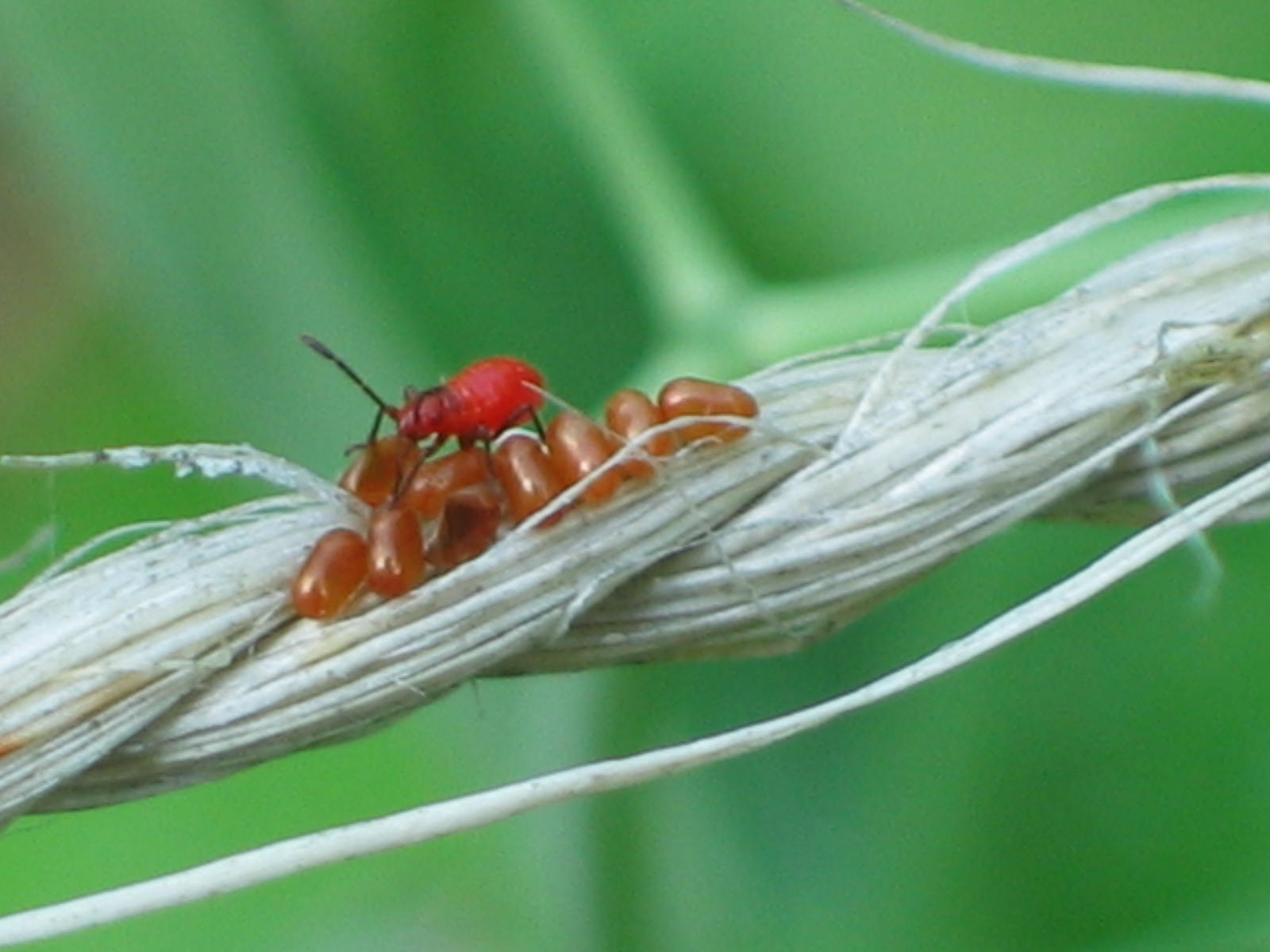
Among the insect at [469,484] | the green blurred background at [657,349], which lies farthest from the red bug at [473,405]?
the green blurred background at [657,349]

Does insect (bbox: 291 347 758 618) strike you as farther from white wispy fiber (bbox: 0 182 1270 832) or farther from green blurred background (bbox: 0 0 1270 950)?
green blurred background (bbox: 0 0 1270 950)

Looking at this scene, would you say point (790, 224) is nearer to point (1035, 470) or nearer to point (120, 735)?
point (1035, 470)

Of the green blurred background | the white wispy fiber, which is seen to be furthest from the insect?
the green blurred background

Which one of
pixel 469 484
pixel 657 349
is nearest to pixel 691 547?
pixel 469 484

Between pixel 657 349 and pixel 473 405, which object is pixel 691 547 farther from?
pixel 657 349

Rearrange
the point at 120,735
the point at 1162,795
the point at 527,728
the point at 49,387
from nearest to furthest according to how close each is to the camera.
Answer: the point at 120,735, the point at 1162,795, the point at 527,728, the point at 49,387

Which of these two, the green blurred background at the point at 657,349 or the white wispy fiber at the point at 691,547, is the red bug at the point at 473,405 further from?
the green blurred background at the point at 657,349

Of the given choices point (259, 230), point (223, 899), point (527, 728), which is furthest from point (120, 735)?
point (259, 230)
